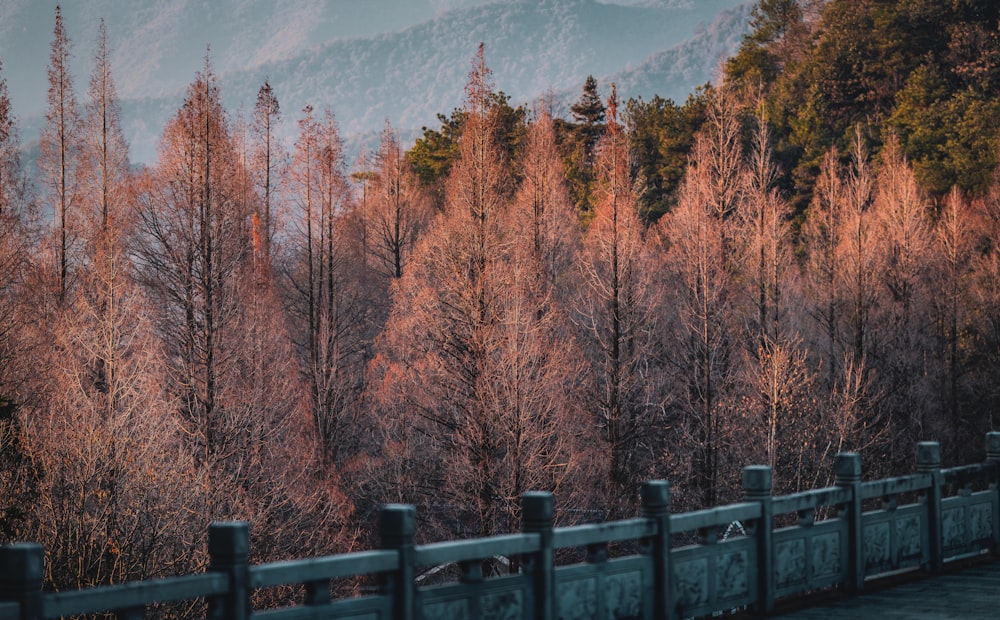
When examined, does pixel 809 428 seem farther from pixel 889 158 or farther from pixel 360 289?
pixel 360 289

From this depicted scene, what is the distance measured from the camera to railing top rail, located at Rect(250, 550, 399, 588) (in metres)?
6.28

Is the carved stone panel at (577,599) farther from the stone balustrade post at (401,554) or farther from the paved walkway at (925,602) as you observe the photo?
the paved walkway at (925,602)

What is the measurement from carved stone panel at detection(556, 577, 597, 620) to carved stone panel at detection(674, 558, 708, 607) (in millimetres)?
959

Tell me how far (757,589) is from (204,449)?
88.3 ft

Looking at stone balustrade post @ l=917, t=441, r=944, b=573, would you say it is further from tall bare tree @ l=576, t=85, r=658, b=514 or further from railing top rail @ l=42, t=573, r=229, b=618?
tall bare tree @ l=576, t=85, r=658, b=514

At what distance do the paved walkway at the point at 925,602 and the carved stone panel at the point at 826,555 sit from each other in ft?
0.95

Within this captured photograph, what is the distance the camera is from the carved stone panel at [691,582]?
8.73 m

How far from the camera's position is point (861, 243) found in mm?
45531

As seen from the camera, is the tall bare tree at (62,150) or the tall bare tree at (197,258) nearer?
the tall bare tree at (197,258)

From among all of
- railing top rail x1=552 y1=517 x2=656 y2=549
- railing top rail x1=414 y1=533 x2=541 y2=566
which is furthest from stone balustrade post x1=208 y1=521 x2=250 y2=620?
railing top rail x1=552 y1=517 x2=656 y2=549

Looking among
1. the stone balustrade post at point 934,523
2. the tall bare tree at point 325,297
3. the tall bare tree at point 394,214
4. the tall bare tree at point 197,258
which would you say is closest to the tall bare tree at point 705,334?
the tall bare tree at point 325,297

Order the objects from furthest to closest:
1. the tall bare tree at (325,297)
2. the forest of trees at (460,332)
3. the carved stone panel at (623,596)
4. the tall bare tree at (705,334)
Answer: the tall bare tree at (325,297) → the tall bare tree at (705,334) → the forest of trees at (460,332) → the carved stone panel at (623,596)

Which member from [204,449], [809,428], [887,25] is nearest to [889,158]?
[887,25]

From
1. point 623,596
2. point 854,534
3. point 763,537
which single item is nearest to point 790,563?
point 763,537
